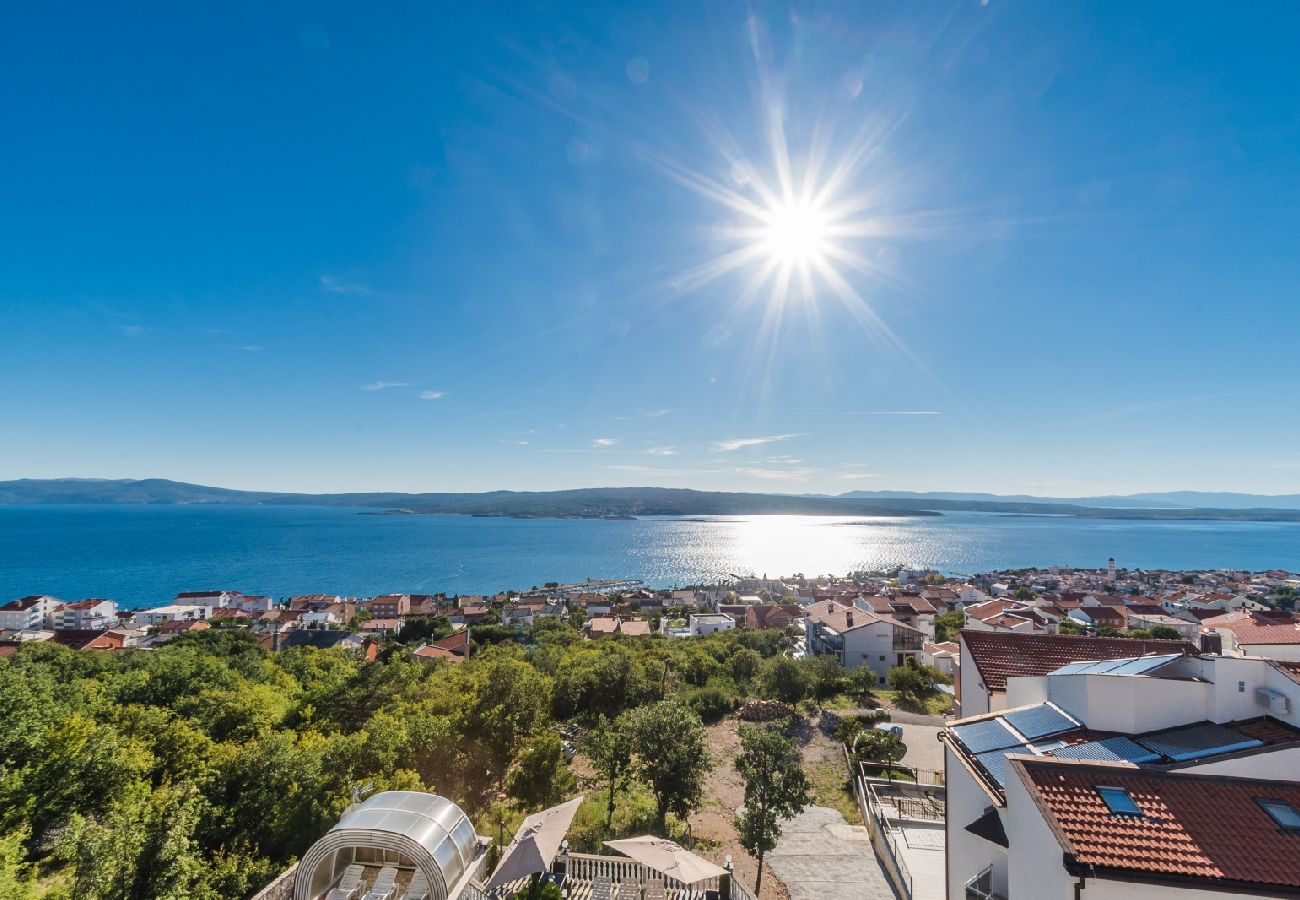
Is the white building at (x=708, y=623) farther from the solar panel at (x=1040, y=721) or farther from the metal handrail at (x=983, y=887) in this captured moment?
the metal handrail at (x=983, y=887)

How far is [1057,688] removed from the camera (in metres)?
9.12

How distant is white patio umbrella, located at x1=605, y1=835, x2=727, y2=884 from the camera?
10.4 m

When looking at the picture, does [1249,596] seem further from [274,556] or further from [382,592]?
[274,556]

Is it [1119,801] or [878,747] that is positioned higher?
[1119,801]

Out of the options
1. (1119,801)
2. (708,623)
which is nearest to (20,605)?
(708,623)

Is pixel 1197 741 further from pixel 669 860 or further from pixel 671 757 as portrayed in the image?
pixel 671 757

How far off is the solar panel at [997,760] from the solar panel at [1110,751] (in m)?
0.63

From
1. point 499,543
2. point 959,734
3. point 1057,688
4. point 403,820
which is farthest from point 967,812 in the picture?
point 499,543

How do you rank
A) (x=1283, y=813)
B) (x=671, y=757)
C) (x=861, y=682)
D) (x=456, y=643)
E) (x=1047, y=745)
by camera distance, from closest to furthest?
1. (x=1283, y=813)
2. (x=1047, y=745)
3. (x=671, y=757)
4. (x=861, y=682)
5. (x=456, y=643)

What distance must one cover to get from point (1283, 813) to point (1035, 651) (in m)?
7.25

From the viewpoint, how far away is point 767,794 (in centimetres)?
1324

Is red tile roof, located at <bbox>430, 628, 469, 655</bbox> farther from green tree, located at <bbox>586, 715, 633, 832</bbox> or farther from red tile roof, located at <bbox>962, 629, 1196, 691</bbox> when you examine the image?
red tile roof, located at <bbox>962, 629, 1196, 691</bbox>

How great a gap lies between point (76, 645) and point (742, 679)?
56.9m

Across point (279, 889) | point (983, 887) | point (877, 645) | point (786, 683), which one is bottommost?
point (877, 645)
